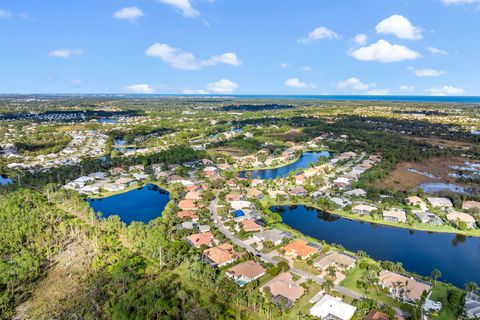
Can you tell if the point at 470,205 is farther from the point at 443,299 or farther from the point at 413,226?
the point at 443,299

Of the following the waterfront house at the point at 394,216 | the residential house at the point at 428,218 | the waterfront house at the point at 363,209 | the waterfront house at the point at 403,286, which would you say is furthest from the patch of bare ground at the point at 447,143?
the waterfront house at the point at 403,286

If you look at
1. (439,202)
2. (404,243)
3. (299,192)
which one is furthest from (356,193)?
(404,243)

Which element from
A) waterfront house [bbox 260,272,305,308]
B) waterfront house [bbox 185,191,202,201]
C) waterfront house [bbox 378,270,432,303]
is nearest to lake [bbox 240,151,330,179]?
waterfront house [bbox 185,191,202,201]

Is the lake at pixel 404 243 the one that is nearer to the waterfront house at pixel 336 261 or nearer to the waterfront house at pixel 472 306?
the waterfront house at pixel 472 306

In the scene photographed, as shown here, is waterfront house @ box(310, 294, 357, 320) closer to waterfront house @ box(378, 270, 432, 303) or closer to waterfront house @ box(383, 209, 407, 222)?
waterfront house @ box(378, 270, 432, 303)

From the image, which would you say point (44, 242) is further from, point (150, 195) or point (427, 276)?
point (427, 276)

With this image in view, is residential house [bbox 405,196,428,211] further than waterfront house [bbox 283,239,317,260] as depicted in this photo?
Yes
